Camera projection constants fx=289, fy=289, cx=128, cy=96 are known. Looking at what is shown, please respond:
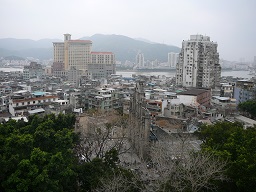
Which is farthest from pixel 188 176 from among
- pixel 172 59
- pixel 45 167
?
pixel 172 59

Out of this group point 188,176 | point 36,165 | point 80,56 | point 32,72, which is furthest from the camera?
point 80,56

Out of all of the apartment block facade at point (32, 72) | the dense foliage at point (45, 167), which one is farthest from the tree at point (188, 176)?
the apartment block facade at point (32, 72)

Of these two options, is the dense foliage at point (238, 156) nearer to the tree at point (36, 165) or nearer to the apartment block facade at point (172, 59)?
the tree at point (36, 165)

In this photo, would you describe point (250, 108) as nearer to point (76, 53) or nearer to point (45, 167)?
point (45, 167)

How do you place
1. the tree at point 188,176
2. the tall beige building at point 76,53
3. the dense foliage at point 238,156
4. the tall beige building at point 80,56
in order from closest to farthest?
1. the tree at point 188,176
2. the dense foliage at point 238,156
3. the tall beige building at point 80,56
4. the tall beige building at point 76,53

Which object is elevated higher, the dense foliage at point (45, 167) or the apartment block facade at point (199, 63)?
the apartment block facade at point (199, 63)

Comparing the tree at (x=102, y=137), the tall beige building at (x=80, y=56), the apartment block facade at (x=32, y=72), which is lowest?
the tree at (x=102, y=137)

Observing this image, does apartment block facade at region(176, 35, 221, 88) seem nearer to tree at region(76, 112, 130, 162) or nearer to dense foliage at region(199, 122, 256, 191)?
tree at region(76, 112, 130, 162)

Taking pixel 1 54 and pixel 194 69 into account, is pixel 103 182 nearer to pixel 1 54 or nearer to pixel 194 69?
pixel 194 69

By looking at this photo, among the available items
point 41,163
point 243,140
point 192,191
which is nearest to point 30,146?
point 41,163
